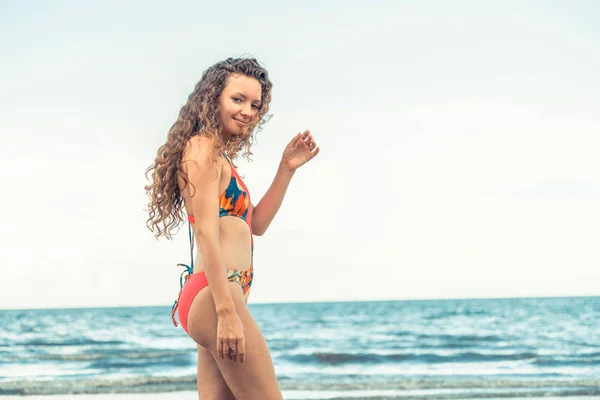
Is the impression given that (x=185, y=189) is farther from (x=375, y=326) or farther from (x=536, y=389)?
(x=375, y=326)

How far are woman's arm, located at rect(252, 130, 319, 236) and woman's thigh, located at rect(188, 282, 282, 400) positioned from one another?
0.47 m

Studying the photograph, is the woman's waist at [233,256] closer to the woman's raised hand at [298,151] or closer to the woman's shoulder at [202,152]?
the woman's shoulder at [202,152]

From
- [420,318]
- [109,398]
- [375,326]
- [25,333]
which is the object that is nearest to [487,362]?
[109,398]

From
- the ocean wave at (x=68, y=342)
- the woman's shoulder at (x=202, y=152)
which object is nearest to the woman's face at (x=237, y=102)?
the woman's shoulder at (x=202, y=152)

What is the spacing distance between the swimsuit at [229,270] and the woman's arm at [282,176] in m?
0.19

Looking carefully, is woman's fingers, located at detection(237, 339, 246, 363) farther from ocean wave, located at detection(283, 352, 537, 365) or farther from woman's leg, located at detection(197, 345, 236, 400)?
ocean wave, located at detection(283, 352, 537, 365)

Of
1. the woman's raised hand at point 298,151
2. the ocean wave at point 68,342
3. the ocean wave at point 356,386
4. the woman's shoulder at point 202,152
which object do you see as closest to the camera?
the woman's shoulder at point 202,152

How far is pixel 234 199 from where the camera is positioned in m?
2.33

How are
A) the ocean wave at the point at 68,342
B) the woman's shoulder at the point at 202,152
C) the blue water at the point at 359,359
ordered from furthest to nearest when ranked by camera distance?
the ocean wave at the point at 68,342
the blue water at the point at 359,359
the woman's shoulder at the point at 202,152

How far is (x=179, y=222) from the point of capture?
2475mm

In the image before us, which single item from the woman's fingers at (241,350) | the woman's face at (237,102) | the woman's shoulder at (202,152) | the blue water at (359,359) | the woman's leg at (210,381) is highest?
the woman's face at (237,102)

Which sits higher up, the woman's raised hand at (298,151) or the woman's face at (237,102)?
the woman's face at (237,102)

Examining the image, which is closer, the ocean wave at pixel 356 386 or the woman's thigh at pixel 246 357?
the woman's thigh at pixel 246 357

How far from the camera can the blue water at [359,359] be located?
9141 millimetres
